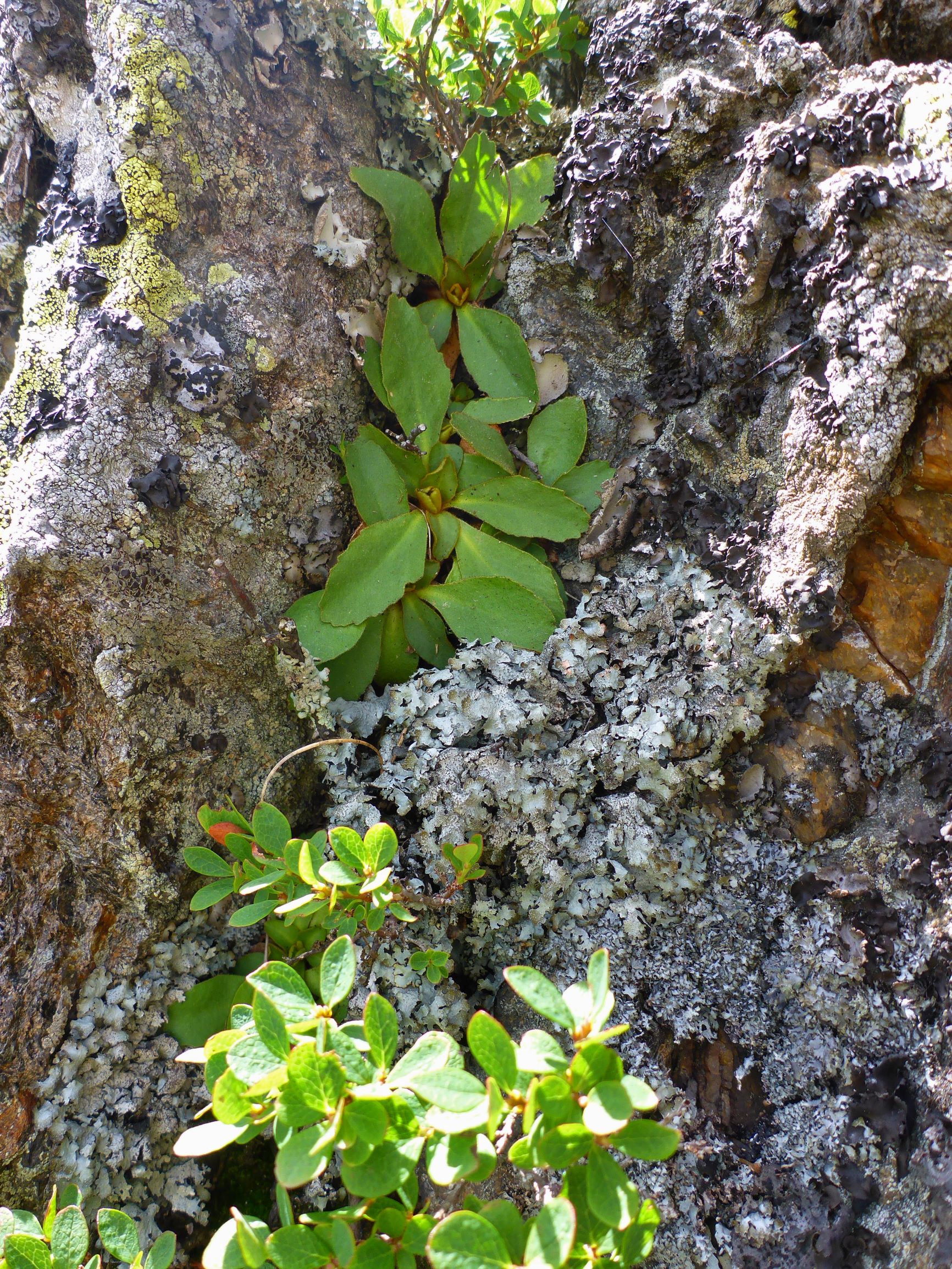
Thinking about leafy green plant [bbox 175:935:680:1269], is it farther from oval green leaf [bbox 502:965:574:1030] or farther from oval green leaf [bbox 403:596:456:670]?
oval green leaf [bbox 403:596:456:670]

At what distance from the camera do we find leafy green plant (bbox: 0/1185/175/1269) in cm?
78

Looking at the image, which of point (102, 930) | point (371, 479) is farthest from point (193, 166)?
point (102, 930)

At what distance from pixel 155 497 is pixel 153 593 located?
0.16 metres

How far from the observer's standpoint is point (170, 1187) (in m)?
1.15

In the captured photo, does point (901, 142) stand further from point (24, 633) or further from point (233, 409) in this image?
point (24, 633)

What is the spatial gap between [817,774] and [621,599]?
0.42 m

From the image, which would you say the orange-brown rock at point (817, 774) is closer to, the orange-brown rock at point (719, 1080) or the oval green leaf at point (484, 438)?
the orange-brown rock at point (719, 1080)

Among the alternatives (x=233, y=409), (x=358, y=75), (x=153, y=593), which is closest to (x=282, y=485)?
(x=233, y=409)

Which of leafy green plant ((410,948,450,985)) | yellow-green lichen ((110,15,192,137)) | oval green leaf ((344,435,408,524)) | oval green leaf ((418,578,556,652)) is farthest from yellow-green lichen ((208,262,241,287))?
leafy green plant ((410,948,450,985))

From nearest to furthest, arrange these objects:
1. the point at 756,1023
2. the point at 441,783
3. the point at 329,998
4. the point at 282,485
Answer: the point at 329,998 → the point at 756,1023 → the point at 441,783 → the point at 282,485

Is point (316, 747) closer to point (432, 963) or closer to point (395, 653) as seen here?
point (395, 653)

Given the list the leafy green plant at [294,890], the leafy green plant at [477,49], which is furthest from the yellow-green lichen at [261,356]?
the leafy green plant at [294,890]

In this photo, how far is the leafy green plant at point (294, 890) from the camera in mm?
913

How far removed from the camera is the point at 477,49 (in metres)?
1.47
